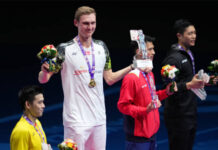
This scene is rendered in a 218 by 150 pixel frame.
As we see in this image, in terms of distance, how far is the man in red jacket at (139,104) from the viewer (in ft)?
13.7

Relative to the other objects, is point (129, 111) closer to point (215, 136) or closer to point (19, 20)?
point (215, 136)

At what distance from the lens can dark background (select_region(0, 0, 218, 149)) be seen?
11227 mm

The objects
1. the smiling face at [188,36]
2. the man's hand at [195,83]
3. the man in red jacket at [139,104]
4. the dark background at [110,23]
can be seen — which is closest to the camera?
the man in red jacket at [139,104]

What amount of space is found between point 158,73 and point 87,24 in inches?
216

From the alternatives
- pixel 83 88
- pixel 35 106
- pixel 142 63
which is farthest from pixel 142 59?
pixel 35 106

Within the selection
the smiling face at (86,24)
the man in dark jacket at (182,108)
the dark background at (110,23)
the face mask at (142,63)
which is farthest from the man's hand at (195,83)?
the dark background at (110,23)

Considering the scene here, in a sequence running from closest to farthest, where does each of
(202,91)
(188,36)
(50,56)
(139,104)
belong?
(50,56) < (139,104) < (202,91) < (188,36)

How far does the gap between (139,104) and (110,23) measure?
27.4 ft

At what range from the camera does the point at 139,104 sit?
426 centimetres

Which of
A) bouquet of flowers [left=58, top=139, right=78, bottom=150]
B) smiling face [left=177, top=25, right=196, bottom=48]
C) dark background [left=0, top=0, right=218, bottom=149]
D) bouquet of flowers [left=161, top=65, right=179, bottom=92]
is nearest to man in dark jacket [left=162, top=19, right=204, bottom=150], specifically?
smiling face [left=177, top=25, right=196, bottom=48]

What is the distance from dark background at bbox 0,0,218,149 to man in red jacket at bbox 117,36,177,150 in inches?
240

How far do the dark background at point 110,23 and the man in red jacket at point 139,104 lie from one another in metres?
6.10

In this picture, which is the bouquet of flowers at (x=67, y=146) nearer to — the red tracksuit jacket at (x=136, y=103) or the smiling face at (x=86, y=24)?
the red tracksuit jacket at (x=136, y=103)

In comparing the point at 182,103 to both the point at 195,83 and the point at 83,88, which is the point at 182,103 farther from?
the point at 83,88
